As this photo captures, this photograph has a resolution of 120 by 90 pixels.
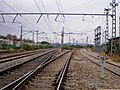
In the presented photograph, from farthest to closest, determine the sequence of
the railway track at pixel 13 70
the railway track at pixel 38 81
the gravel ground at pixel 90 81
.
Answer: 1. the railway track at pixel 13 70
2. the gravel ground at pixel 90 81
3. the railway track at pixel 38 81

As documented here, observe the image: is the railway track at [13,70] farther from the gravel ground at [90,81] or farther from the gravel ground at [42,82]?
the gravel ground at [90,81]

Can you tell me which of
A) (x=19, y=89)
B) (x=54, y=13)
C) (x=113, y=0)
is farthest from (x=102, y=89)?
(x=113, y=0)

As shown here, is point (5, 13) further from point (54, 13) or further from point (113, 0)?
point (113, 0)

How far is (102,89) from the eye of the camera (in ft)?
30.6

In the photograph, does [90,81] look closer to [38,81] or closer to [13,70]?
[38,81]

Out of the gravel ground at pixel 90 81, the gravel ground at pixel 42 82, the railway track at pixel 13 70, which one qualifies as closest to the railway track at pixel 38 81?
the gravel ground at pixel 42 82

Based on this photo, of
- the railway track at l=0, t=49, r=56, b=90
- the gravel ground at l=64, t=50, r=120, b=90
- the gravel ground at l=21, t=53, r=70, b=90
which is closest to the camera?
the gravel ground at l=21, t=53, r=70, b=90

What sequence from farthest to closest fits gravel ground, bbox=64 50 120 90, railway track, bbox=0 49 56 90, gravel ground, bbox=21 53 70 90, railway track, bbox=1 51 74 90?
railway track, bbox=0 49 56 90, gravel ground, bbox=64 50 120 90, gravel ground, bbox=21 53 70 90, railway track, bbox=1 51 74 90

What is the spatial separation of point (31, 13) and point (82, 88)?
53.0 ft

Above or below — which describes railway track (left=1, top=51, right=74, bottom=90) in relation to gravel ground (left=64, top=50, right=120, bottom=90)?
above

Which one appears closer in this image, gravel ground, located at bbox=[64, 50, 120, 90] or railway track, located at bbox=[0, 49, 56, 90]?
gravel ground, located at bbox=[64, 50, 120, 90]

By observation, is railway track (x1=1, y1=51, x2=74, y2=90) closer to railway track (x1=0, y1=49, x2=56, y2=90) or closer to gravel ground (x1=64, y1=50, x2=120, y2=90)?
gravel ground (x1=64, y1=50, x2=120, y2=90)

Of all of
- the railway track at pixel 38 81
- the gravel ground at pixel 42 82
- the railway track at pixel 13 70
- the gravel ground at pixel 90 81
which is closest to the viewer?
the railway track at pixel 38 81

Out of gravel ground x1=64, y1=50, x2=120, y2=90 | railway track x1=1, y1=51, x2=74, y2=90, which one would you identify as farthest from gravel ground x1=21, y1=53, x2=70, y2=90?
gravel ground x1=64, y1=50, x2=120, y2=90
